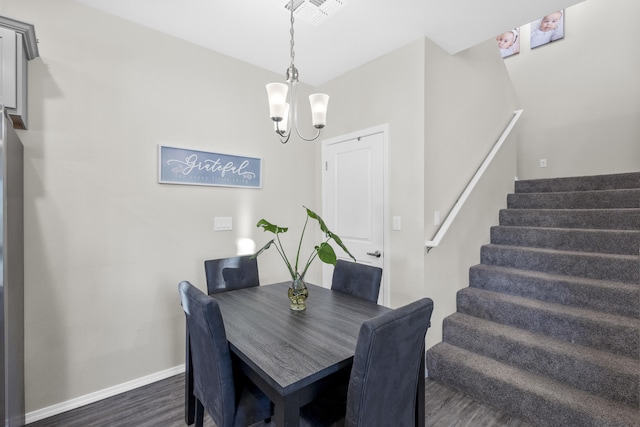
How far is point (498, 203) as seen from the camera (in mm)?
3500

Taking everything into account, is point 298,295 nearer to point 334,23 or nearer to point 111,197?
point 111,197

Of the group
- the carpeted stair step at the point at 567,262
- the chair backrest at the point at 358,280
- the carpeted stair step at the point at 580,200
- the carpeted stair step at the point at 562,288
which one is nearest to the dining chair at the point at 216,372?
the chair backrest at the point at 358,280

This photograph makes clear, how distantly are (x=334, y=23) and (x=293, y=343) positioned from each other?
2.29m

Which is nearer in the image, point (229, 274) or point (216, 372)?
point (216, 372)

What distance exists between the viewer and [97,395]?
6.98 ft

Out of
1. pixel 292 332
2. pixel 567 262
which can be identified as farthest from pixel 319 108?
pixel 567 262

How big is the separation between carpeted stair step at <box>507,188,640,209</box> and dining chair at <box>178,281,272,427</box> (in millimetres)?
3543

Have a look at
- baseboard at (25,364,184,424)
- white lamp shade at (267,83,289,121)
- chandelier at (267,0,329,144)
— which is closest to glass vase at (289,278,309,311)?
chandelier at (267,0,329,144)

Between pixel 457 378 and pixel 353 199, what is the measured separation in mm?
1754

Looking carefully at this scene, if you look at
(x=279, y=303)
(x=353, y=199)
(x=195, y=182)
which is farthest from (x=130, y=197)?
(x=353, y=199)

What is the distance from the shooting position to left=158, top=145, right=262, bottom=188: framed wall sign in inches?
96.1

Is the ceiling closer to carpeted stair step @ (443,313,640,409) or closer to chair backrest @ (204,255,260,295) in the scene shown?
chair backrest @ (204,255,260,295)

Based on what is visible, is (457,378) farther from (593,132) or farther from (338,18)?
(593,132)

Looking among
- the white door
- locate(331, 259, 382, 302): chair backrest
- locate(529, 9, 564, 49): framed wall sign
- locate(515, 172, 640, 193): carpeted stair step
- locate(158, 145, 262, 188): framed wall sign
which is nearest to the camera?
locate(331, 259, 382, 302): chair backrest
